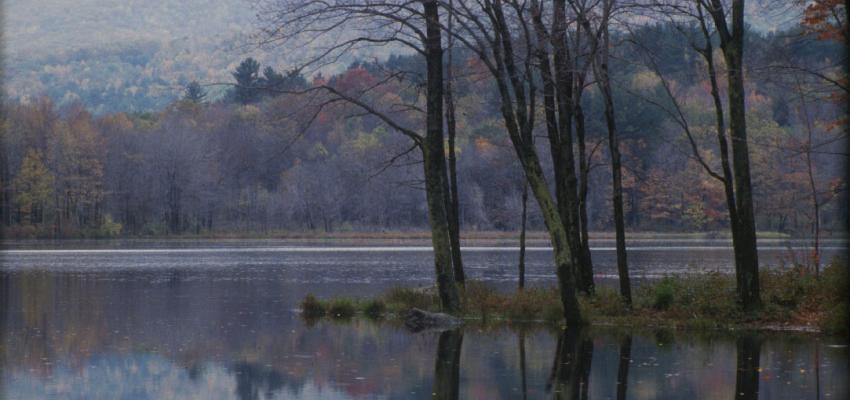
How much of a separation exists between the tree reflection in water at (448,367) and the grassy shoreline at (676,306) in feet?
10.5

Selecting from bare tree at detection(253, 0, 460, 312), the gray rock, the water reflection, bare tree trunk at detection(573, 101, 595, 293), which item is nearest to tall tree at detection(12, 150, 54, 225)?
the water reflection

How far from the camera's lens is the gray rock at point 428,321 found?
2356 cm

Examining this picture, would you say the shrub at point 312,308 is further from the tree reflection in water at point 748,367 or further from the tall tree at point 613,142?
the tree reflection in water at point 748,367

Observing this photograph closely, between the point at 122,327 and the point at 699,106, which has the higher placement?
the point at 699,106

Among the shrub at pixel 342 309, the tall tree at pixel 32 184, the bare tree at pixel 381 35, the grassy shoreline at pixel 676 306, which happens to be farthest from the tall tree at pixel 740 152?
the tall tree at pixel 32 184

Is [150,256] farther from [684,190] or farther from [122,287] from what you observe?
[684,190]

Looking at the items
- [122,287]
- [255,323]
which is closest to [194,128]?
[122,287]

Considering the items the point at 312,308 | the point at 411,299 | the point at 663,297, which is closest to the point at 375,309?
the point at 411,299

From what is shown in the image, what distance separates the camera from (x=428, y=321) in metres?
23.8

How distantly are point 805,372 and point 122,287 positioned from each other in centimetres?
2680

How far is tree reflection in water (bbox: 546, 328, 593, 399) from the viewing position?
1477cm

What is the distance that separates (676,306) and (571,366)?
8068mm

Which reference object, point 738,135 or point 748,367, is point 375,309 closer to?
point 738,135

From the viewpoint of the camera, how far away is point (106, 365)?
58.0 ft
